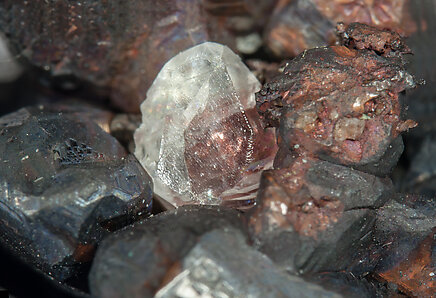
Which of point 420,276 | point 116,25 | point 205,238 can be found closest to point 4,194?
point 205,238

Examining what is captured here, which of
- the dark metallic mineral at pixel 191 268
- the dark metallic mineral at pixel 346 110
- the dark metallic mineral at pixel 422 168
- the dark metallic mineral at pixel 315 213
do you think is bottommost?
the dark metallic mineral at pixel 422 168

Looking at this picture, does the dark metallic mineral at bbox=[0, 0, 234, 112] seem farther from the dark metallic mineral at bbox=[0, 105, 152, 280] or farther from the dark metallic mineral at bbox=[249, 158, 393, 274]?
the dark metallic mineral at bbox=[249, 158, 393, 274]

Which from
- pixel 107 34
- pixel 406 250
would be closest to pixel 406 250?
pixel 406 250

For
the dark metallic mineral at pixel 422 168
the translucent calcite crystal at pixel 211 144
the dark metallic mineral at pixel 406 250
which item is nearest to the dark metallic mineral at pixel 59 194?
the translucent calcite crystal at pixel 211 144

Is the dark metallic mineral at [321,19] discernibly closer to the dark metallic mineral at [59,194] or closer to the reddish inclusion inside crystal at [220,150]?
the reddish inclusion inside crystal at [220,150]

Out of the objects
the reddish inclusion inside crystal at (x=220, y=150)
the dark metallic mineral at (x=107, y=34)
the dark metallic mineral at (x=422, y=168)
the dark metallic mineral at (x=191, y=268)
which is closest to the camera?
the dark metallic mineral at (x=191, y=268)

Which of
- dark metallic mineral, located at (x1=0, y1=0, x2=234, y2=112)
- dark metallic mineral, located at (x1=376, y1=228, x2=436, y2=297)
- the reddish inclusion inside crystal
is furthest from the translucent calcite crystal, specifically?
dark metallic mineral, located at (x1=376, y1=228, x2=436, y2=297)
